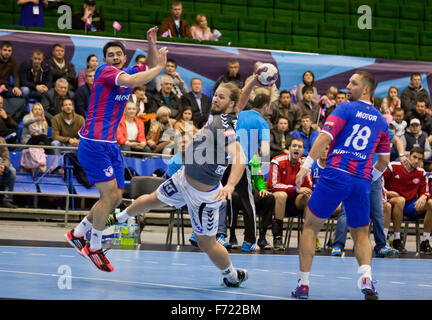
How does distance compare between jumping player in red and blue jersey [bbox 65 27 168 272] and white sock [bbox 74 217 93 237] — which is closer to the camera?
jumping player in red and blue jersey [bbox 65 27 168 272]

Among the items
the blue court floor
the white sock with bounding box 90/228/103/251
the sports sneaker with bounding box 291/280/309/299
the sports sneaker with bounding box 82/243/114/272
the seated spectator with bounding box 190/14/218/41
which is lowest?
the blue court floor

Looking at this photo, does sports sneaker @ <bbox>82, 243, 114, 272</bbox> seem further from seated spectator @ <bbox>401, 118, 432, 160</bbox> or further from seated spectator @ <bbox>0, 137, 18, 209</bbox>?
seated spectator @ <bbox>401, 118, 432, 160</bbox>

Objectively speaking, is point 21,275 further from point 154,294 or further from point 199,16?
point 199,16

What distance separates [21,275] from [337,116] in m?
3.04

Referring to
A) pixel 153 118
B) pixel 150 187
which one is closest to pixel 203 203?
pixel 150 187

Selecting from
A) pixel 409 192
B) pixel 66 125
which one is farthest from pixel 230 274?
pixel 66 125

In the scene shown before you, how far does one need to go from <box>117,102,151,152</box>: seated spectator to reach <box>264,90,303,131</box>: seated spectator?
263 centimetres

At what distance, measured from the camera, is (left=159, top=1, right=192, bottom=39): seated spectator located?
15.0 meters

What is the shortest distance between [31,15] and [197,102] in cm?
403

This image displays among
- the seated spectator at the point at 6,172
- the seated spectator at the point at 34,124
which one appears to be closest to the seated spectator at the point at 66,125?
the seated spectator at the point at 34,124

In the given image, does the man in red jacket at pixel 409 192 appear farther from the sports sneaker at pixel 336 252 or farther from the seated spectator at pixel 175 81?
the seated spectator at pixel 175 81

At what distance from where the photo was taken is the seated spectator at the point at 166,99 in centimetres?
1325

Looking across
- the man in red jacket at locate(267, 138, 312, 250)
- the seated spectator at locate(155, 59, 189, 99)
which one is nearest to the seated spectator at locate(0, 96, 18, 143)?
the seated spectator at locate(155, 59, 189, 99)

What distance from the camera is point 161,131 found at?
12625 mm
